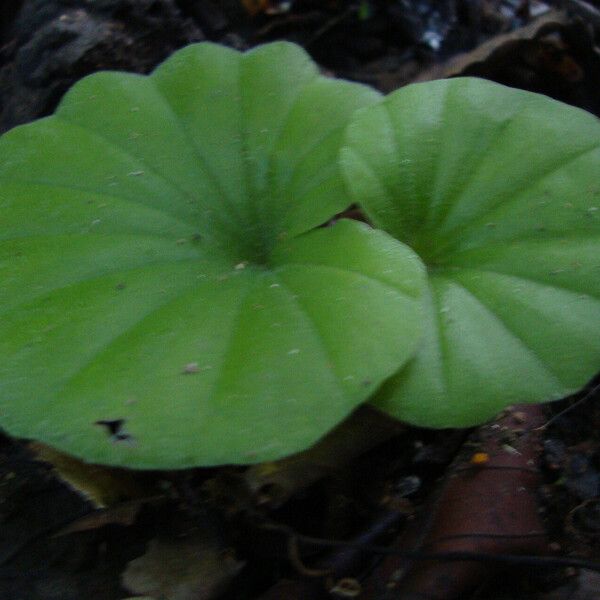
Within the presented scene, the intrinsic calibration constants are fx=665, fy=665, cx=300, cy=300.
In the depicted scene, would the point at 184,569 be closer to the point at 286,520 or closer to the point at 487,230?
the point at 286,520

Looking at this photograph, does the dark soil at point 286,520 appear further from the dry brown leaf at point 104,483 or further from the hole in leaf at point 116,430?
the hole in leaf at point 116,430

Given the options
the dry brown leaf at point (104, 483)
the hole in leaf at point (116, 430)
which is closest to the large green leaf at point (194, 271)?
the hole in leaf at point (116, 430)

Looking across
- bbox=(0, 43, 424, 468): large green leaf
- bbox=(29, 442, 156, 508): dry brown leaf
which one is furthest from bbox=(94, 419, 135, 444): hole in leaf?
bbox=(29, 442, 156, 508): dry brown leaf

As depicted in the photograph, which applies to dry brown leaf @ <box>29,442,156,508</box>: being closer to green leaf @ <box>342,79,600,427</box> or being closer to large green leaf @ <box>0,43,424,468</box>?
large green leaf @ <box>0,43,424,468</box>

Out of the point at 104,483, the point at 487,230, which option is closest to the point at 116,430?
the point at 104,483

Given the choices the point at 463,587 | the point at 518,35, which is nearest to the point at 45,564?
the point at 463,587

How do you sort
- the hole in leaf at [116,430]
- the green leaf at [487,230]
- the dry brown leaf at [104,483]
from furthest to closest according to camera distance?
the dry brown leaf at [104,483], the green leaf at [487,230], the hole in leaf at [116,430]
